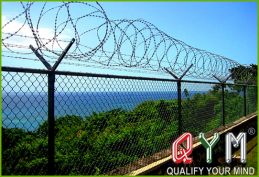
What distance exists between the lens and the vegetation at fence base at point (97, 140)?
4.81 meters

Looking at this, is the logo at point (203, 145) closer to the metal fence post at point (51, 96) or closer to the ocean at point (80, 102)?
the ocean at point (80, 102)

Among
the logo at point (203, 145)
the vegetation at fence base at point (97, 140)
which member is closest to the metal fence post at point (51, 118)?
the vegetation at fence base at point (97, 140)

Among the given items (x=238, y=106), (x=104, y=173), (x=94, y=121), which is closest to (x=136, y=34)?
(x=94, y=121)

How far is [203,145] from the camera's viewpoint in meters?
7.83

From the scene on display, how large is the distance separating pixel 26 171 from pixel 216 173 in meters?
3.41

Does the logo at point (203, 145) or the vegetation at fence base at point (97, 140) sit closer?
the vegetation at fence base at point (97, 140)

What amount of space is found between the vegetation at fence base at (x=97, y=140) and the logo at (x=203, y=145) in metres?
0.19

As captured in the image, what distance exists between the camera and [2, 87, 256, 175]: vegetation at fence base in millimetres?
4809

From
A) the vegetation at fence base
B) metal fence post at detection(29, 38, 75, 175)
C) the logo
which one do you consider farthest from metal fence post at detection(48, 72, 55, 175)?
the logo

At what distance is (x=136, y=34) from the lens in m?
5.60

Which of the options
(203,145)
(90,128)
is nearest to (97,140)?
(90,128)

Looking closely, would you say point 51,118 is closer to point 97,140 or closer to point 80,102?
point 80,102

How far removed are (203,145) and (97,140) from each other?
2.68m

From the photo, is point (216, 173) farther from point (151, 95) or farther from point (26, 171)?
point (26, 171)
